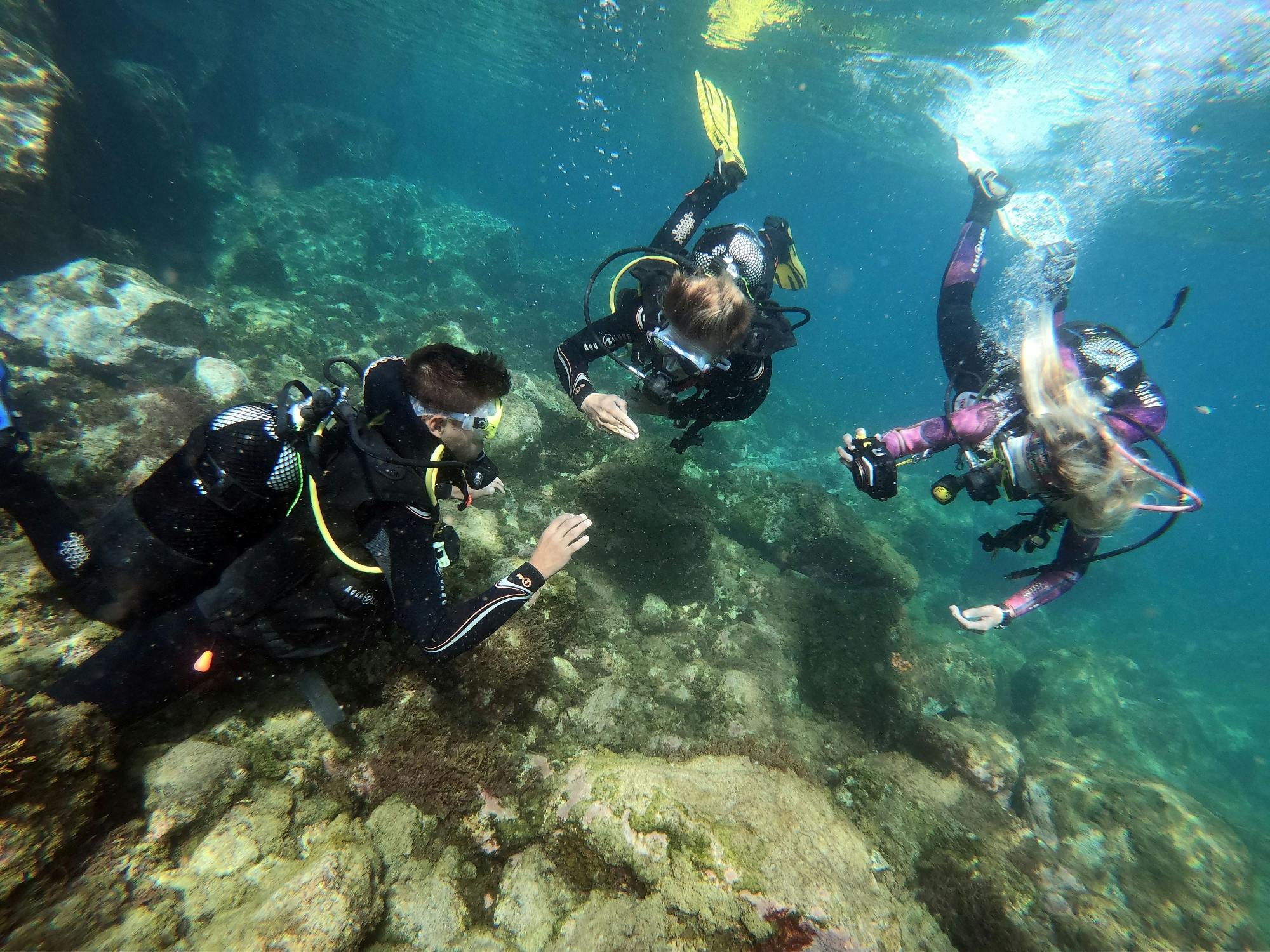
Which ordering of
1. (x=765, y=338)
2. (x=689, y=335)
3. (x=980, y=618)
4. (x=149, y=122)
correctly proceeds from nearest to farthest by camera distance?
(x=689, y=335)
(x=765, y=338)
(x=980, y=618)
(x=149, y=122)

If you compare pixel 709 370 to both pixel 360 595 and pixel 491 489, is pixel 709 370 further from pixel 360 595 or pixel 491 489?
pixel 360 595

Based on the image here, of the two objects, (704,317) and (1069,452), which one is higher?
(1069,452)

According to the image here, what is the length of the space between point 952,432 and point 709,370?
2270 mm

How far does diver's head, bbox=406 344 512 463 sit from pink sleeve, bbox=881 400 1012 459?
3315 millimetres

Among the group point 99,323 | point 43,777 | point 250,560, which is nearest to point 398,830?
point 43,777

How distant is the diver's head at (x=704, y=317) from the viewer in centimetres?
335

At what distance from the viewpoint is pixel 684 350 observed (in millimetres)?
3549

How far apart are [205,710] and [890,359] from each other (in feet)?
259

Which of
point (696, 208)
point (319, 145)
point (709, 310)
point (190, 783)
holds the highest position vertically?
point (319, 145)

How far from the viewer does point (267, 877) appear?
2.21m

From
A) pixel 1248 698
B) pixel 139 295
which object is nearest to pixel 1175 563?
pixel 1248 698

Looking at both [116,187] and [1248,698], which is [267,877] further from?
[1248,698]

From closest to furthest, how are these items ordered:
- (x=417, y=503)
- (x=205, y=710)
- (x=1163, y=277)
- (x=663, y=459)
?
1. (x=417, y=503)
2. (x=205, y=710)
3. (x=663, y=459)
4. (x=1163, y=277)

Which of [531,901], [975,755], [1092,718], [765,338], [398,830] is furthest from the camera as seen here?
[1092,718]
